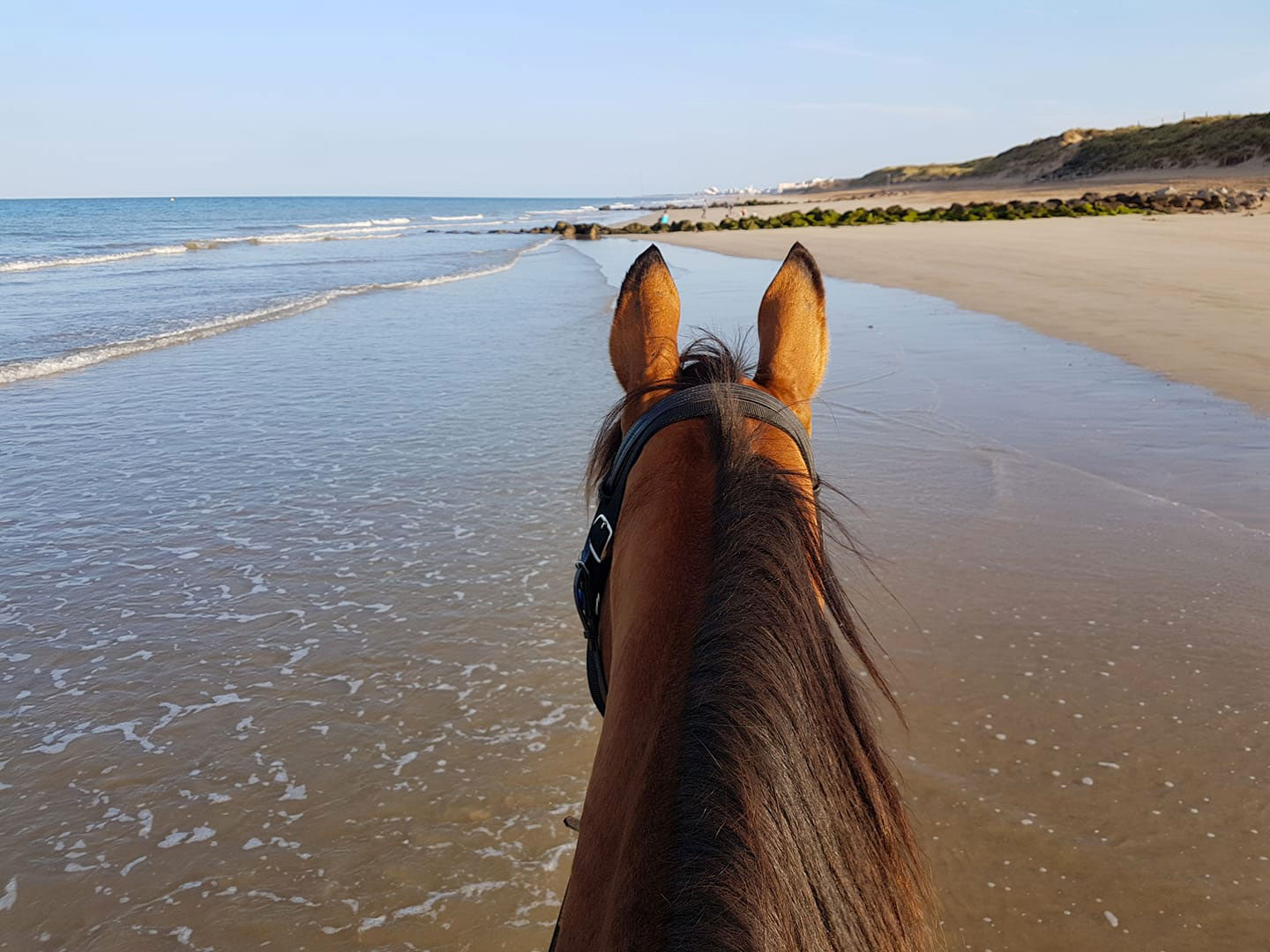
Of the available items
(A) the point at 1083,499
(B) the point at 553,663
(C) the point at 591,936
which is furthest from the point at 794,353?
(A) the point at 1083,499

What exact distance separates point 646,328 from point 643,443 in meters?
0.35

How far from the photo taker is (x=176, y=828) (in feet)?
8.69

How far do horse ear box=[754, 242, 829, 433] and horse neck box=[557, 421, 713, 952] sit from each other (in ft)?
1.35

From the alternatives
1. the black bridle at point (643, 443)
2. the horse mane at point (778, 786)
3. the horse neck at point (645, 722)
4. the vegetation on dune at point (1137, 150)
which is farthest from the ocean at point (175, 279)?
the vegetation on dune at point (1137, 150)

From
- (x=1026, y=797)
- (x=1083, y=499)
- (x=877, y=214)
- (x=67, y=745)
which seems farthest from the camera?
(x=877, y=214)

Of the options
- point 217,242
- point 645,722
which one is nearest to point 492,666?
point 645,722

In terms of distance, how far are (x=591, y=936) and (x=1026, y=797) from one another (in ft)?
6.97

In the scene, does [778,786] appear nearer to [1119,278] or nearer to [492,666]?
[492,666]

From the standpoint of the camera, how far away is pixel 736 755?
816 mm

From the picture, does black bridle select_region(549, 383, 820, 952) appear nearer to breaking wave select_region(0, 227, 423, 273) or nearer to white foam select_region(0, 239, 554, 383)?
white foam select_region(0, 239, 554, 383)

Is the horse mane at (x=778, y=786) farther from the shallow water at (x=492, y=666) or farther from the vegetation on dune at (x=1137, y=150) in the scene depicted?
the vegetation on dune at (x=1137, y=150)

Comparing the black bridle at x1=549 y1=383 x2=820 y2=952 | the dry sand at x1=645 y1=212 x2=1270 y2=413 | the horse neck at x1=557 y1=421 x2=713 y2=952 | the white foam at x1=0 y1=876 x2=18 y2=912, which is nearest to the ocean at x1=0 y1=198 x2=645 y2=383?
the white foam at x1=0 y1=876 x2=18 y2=912

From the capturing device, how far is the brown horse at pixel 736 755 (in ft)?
2.55

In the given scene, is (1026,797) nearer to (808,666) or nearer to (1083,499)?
(808,666)
